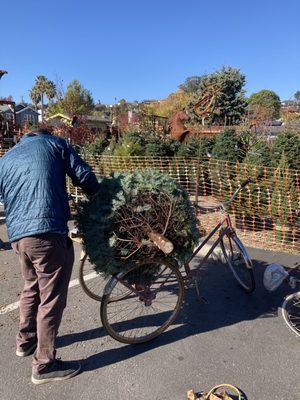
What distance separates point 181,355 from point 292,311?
141 cm

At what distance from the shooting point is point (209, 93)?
266 inches

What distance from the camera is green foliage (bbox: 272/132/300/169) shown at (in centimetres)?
909

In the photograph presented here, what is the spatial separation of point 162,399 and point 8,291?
2.46 m

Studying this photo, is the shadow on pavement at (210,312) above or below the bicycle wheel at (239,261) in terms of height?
below

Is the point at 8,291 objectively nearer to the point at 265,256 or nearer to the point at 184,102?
the point at 265,256

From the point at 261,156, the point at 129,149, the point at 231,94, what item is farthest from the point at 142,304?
the point at 231,94

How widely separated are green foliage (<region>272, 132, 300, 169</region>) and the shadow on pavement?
4847 mm

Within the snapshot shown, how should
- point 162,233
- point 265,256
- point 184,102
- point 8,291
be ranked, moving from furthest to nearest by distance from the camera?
point 184,102 → point 265,256 → point 8,291 → point 162,233

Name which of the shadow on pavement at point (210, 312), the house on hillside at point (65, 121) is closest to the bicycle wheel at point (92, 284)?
the shadow on pavement at point (210, 312)

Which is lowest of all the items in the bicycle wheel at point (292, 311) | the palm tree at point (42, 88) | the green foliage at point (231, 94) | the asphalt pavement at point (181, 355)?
the asphalt pavement at point (181, 355)

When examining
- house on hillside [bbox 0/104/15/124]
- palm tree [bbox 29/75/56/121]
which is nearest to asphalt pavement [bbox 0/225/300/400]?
house on hillside [bbox 0/104/15/124]

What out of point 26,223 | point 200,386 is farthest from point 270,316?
point 26,223

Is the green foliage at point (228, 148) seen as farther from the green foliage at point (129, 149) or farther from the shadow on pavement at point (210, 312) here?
the shadow on pavement at point (210, 312)

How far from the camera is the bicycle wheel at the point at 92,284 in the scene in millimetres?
4020
